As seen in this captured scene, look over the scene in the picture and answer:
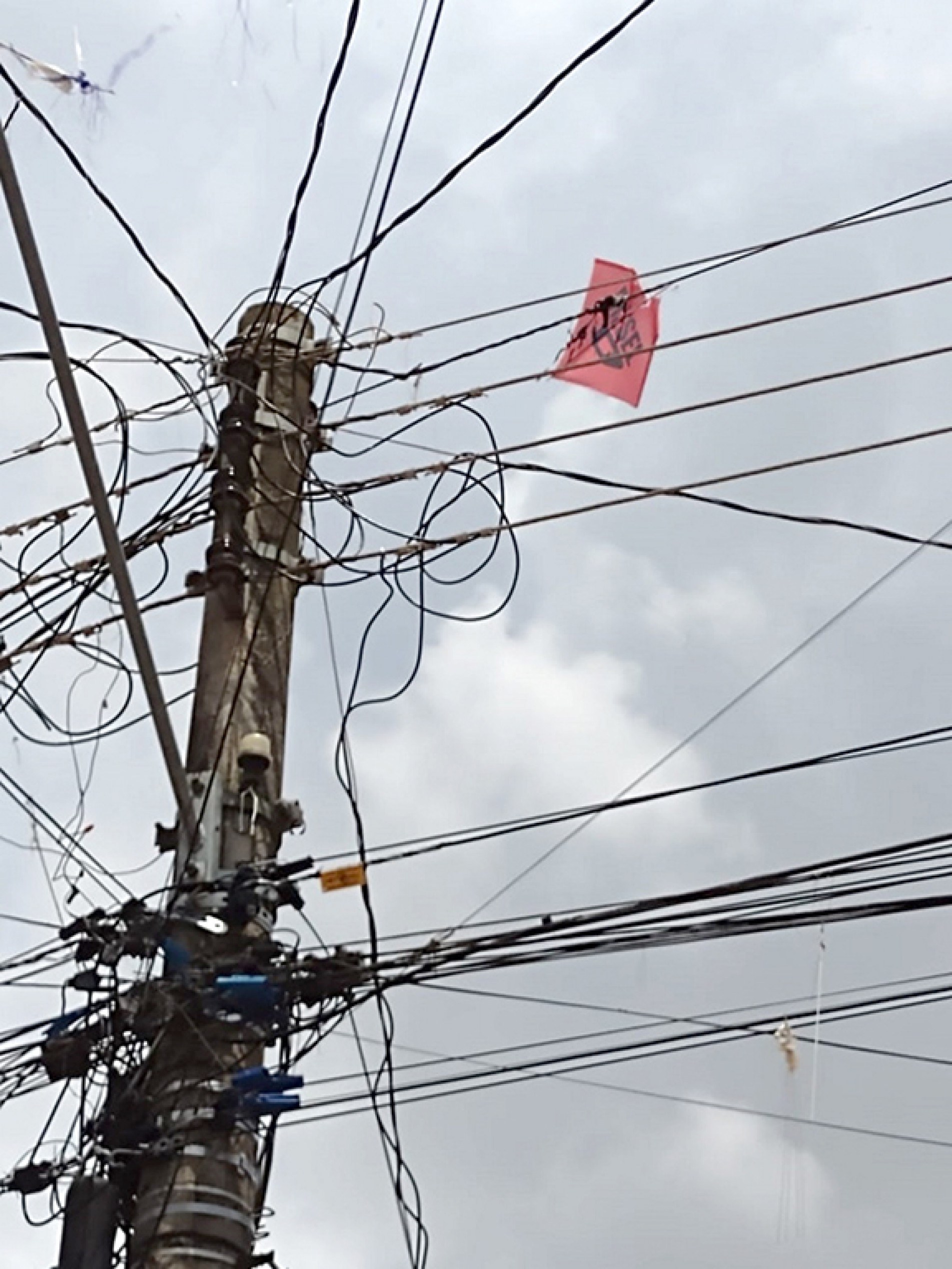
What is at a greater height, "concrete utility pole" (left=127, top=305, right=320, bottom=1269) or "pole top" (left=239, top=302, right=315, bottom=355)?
"pole top" (left=239, top=302, right=315, bottom=355)

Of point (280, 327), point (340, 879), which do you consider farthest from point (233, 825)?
point (280, 327)

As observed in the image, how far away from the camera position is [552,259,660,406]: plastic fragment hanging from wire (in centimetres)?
703

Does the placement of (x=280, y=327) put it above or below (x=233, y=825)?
above

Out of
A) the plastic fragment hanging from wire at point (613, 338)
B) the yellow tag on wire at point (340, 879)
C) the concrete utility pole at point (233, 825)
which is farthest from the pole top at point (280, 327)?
the yellow tag on wire at point (340, 879)

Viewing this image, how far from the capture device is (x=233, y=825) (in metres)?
6.31

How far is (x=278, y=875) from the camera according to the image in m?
6.16

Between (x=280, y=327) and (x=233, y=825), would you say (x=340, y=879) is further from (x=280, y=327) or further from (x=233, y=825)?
(x=280, y=327)

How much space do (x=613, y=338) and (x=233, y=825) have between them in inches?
101

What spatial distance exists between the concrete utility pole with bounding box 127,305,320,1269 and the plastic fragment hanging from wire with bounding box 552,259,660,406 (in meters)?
1.24

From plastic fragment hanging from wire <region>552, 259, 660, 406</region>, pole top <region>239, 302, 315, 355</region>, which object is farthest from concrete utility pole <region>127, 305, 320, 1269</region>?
plastic fragment hanging from wire <region>552, 259, 660, 406</region>

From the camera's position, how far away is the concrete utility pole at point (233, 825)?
18.2 feet

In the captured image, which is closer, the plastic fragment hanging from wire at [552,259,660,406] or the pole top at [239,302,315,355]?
the plastic fragment hanging from wire at [552,259,660,406]

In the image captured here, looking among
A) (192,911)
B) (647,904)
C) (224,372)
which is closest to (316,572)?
(224,372)

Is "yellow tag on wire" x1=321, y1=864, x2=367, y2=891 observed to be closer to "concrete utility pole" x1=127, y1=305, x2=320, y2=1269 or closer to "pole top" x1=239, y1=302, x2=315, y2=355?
"concrete utility pole" x1=127, y1=305, x2=320, y2=1269
